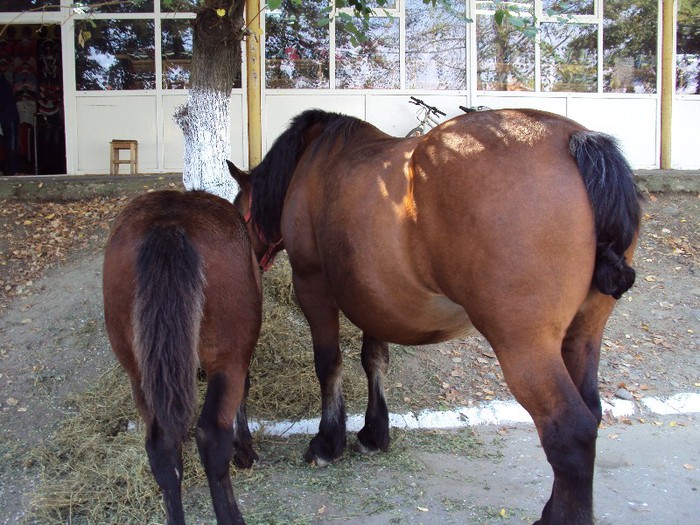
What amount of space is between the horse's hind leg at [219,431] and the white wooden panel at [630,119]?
30.0ft

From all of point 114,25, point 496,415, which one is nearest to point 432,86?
point 114,25

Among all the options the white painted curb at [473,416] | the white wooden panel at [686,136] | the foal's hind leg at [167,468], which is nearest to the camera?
the foal's hind leg at [167,468]

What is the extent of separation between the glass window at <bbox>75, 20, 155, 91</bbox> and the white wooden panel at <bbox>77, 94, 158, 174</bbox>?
245 millimetres

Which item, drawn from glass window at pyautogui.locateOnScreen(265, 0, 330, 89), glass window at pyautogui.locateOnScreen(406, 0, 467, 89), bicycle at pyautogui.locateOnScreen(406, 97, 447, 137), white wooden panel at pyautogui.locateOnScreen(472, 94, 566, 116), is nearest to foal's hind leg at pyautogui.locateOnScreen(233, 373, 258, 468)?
bicycle at pyautogui.locateOnScreen(406, 97, 447, 137)

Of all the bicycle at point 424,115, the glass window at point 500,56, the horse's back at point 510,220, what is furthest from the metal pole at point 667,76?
the horse's back at point 510,220

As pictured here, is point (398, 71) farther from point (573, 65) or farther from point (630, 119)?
point (630, 119)

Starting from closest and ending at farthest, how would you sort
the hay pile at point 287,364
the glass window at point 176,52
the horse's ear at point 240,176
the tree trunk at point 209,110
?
1. the horse's ear at point 240,176
2. the hay pile at point 287,364
3. the tree trunk at point 209,110
4. the glass window at point 176,52

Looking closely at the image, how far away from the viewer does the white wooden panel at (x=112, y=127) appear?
381 inches

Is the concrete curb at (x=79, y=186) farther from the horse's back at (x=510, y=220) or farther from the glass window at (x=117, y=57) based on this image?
the horse's back at (x=510, y=220)

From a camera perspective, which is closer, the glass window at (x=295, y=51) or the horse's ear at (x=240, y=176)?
the horse's ear at (x=240, y=176)

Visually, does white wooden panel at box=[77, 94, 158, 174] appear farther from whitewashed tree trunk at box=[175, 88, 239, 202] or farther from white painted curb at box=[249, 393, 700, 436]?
white painted curb at box=[249, 393, 700, 436]

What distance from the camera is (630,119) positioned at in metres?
10.5

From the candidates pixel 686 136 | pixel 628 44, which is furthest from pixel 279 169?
pixel 686 136

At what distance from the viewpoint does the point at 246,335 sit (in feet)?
9.56
